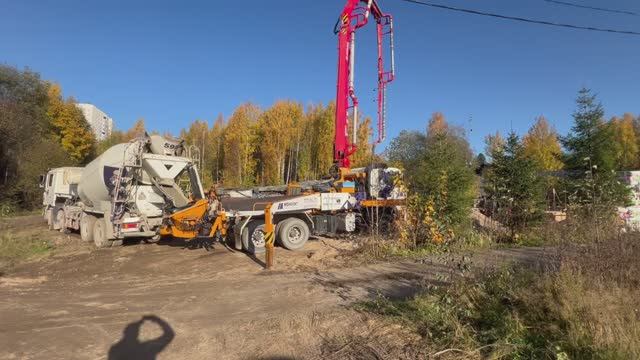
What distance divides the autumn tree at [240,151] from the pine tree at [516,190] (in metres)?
34.6

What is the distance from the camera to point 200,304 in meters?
8.47

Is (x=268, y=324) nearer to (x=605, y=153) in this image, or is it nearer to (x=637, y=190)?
(x=605, y=153)

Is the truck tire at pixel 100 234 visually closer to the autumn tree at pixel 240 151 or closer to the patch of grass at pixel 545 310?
the patch of grass at pixel 545 310

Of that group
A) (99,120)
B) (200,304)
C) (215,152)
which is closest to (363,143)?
(215,152)

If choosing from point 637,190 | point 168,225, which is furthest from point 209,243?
point 637,190

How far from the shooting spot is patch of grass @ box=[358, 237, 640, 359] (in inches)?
178

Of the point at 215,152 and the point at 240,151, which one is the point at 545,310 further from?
the point at 215,152

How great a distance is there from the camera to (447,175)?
1371 cm

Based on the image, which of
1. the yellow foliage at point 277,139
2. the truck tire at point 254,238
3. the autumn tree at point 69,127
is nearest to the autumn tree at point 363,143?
the yellow foliage at point 277,139

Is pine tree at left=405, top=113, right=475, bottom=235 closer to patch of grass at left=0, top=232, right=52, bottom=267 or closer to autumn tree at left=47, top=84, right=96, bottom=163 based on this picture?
patch of grass at left=0, top=232, right=52, bottom=267

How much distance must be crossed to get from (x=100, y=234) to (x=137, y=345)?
11037 mm

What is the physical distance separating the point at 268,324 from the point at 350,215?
27.5 feet

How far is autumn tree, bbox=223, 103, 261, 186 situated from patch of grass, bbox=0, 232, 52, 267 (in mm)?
28569

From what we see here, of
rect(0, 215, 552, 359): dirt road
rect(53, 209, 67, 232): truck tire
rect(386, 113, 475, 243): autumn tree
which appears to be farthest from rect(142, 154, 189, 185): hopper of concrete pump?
rect(53, 209, 67, 232): truck tire
